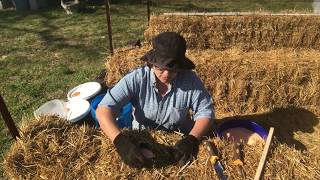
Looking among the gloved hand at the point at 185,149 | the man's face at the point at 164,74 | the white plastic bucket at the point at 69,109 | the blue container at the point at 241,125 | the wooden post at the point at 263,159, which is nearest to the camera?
the wooden post at the point at 263,159

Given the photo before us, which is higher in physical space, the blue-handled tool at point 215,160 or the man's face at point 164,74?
the man's face at point 164,74

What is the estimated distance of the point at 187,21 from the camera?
8.05 meters

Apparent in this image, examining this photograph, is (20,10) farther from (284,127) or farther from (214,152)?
(214,152)

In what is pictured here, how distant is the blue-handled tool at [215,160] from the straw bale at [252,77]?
330cm

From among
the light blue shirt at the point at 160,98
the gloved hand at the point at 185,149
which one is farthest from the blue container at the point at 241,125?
the gloved hand at the point at 185,149

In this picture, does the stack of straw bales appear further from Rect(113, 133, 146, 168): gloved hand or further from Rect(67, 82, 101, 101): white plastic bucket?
Rect(67, 82, 101, 101): white plastic bucket

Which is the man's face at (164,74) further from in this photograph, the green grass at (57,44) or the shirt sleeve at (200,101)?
the green grass at (57,44)

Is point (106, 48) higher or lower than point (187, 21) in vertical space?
lower

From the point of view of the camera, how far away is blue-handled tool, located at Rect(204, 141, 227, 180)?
289 centimetres

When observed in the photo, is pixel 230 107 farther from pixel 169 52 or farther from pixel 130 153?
pixel 130 153

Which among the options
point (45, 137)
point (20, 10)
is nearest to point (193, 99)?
point (45, 137)

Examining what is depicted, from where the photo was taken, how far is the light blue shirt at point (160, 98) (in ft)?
12.1

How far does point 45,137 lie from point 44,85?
449 cm

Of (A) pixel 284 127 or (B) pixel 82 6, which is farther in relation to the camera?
(B) pixel 82 6
